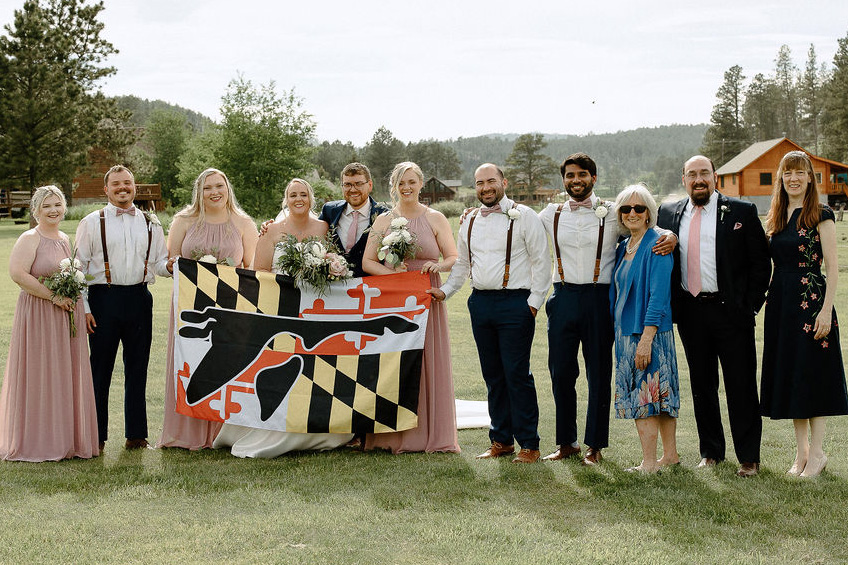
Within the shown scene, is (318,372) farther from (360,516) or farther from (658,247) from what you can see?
(658,247)

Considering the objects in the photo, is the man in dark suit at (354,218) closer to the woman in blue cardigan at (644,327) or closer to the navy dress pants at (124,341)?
the navy dress pants at (124,341)

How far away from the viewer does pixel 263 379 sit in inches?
266

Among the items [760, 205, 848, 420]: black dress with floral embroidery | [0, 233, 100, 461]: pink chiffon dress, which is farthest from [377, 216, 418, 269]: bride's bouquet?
[760, 205, 848, 420]: black dress with floral embroidery

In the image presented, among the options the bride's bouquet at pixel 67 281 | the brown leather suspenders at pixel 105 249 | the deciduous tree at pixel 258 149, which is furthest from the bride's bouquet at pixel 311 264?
the deciduous tree at pixel 258 149

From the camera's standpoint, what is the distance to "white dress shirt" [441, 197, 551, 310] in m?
6.37

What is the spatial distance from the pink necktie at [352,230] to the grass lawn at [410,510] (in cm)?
171

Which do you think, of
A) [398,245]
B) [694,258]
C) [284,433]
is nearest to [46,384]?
[284,433]

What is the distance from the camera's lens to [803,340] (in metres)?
5.82

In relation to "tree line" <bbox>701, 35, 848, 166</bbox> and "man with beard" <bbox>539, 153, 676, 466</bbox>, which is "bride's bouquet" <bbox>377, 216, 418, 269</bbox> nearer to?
"man with beard" <bbox>539, 153, 676, 466</bbox>

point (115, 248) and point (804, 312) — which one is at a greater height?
point (115, 248)

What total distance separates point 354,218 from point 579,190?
1928 millimetres

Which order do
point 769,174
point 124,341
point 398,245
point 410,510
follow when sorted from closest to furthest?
point 410,510 → point 398,245 → point 124,341 → point 769,174

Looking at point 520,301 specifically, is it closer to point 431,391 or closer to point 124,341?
point 431,391

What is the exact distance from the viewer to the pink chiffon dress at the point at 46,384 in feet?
21.7
